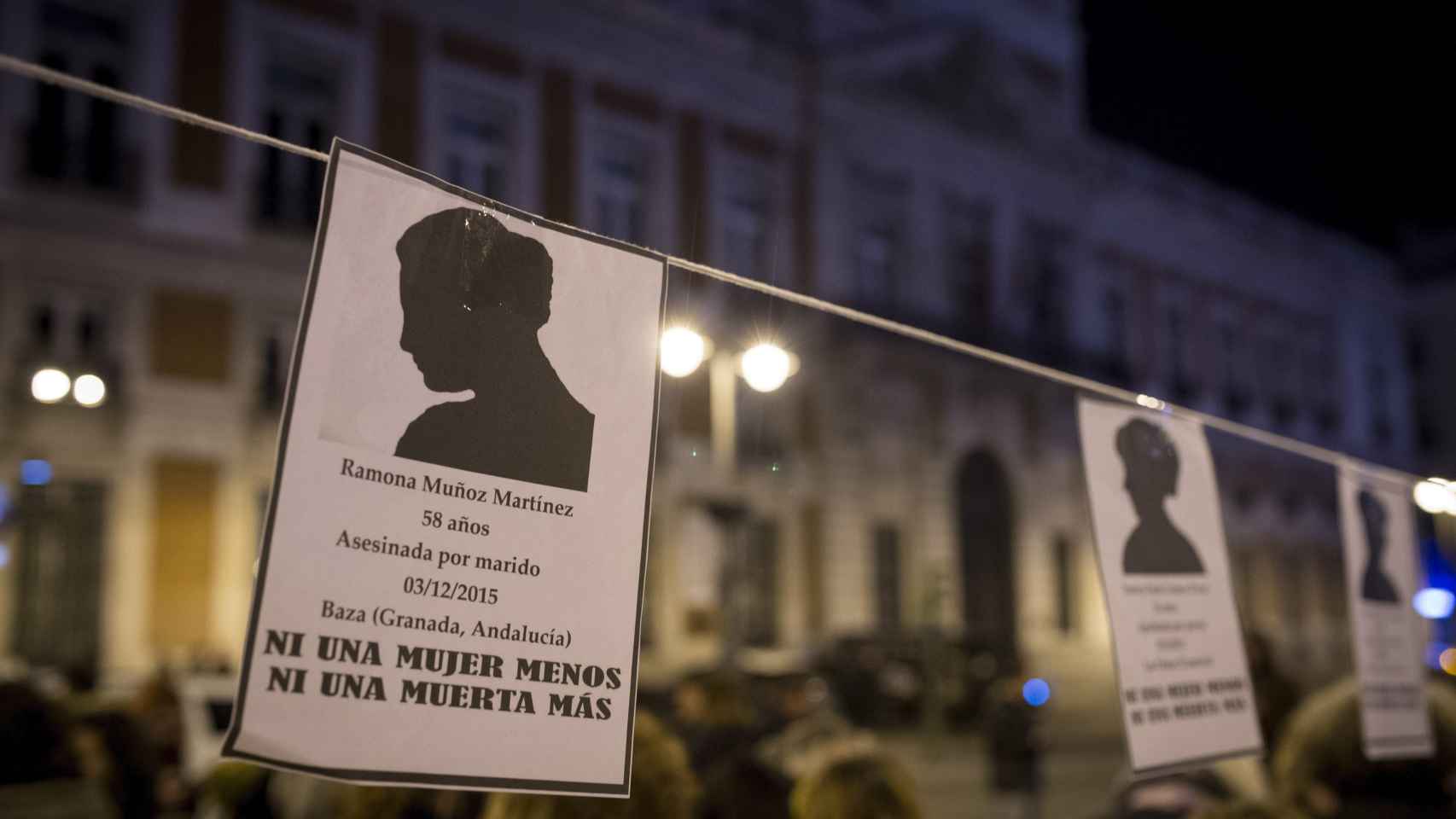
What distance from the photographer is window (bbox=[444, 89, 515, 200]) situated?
1967cm

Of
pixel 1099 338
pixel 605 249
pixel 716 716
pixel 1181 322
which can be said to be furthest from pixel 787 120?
pixel 605 249

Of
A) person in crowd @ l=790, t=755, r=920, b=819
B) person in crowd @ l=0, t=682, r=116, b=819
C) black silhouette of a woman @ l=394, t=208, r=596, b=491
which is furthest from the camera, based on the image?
person in crowd @ l=0, t=682, r=116, b=819

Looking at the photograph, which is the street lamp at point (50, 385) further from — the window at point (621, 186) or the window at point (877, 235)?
the window at point (877, 235)

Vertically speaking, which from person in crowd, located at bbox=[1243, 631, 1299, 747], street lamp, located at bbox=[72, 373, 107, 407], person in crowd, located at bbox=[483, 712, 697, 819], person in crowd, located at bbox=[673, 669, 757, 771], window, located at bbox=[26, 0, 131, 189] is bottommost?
person in crowd, located at bbox=[483, 712, 697, 819]

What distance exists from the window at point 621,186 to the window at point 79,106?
24.5ft

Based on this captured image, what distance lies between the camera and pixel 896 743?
18172mm

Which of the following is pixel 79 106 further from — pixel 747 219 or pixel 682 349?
pixel 682 349

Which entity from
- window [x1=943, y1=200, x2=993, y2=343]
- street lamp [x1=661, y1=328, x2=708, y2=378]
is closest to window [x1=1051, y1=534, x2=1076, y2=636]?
window [x1=943, y1=200, x2=993, y2=343]

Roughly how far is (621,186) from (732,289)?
8.92ft

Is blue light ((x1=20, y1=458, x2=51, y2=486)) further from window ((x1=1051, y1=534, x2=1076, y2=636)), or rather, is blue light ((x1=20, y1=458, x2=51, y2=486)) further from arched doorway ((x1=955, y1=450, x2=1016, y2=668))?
window ((x1=1051, y1=534, x2=1076, y2=636))

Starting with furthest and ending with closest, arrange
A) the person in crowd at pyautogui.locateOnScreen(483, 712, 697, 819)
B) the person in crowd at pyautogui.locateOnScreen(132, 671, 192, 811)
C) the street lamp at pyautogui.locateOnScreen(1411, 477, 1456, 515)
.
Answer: the person in crowd at pyautogui.locateOnScreen(132, 671, 192, 811), the street lamp at pyautogui.locateOnScreen(1411, 477, 1456, 515), the person in crowd at pyautogui.locateOnScreen(483, 712, 697, 819)

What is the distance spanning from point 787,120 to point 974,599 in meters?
10.7

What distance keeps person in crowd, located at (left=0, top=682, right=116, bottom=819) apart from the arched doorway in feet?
74.9

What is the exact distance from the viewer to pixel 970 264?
27453 mm
